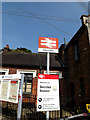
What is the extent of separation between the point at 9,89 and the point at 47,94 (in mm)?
2274

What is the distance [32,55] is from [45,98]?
9710 millimetres

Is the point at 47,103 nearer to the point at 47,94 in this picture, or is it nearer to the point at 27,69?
the point at 47,94

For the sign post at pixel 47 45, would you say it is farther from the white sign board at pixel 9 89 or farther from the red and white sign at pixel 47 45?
the white sign board at pixel 9 89

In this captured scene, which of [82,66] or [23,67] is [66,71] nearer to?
[82,66]

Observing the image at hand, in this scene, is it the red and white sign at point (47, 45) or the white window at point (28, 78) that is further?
the white window at point (28, 78)

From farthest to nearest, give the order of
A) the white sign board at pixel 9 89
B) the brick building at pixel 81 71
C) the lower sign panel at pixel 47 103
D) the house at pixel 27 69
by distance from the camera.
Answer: the house at pixel 27 69 < the brick building at pixel 81 71 < the white sign board at pixel 9 89 < the lower sign panel at pixel 47 103

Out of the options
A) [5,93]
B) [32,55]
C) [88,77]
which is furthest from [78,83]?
[32,55]

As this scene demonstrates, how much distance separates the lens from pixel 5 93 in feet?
14.9

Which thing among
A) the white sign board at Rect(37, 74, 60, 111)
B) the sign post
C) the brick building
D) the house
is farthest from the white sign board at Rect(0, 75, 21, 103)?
the brick building

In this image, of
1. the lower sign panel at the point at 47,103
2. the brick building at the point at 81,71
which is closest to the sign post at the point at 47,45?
the lower sign panel at the point at 47,103

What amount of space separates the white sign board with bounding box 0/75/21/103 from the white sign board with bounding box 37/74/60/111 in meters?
1.30

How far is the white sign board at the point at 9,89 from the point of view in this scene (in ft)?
13.2

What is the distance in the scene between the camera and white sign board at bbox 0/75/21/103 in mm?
4023

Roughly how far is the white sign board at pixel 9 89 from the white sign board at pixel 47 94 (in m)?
1.30
